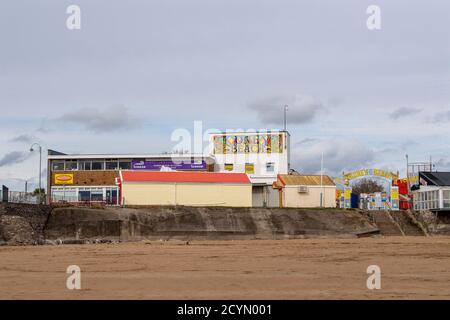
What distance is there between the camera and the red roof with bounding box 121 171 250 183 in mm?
51875

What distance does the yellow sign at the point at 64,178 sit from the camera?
7594cm

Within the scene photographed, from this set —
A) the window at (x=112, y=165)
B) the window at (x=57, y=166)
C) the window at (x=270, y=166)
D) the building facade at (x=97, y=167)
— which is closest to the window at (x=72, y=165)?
the building facade at (x=97, y=167)

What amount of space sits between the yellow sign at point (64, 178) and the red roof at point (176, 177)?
25.7 metres

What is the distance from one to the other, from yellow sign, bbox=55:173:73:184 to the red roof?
2575cm

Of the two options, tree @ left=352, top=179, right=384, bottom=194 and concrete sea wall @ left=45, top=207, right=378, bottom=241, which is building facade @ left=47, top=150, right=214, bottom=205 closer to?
concrete sea wall @ left=45, top=207, right=378, bottom=241

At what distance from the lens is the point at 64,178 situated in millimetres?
76250

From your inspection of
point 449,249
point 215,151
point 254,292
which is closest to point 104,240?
point 449,249

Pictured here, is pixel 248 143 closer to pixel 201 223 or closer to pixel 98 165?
pixel 98 165

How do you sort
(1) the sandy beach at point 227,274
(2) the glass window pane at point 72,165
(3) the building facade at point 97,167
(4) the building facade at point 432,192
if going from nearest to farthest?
(1) the sandy beach at point 227,274, (4) the building facade at point 432,192, (3) the building facade at point 97,167, (2) the glass window pane at point 72,165

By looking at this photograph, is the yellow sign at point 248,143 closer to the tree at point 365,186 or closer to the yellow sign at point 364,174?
the yellow sign at point 364,174

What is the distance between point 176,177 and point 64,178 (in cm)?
2826

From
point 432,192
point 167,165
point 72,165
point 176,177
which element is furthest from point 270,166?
point 432,192
